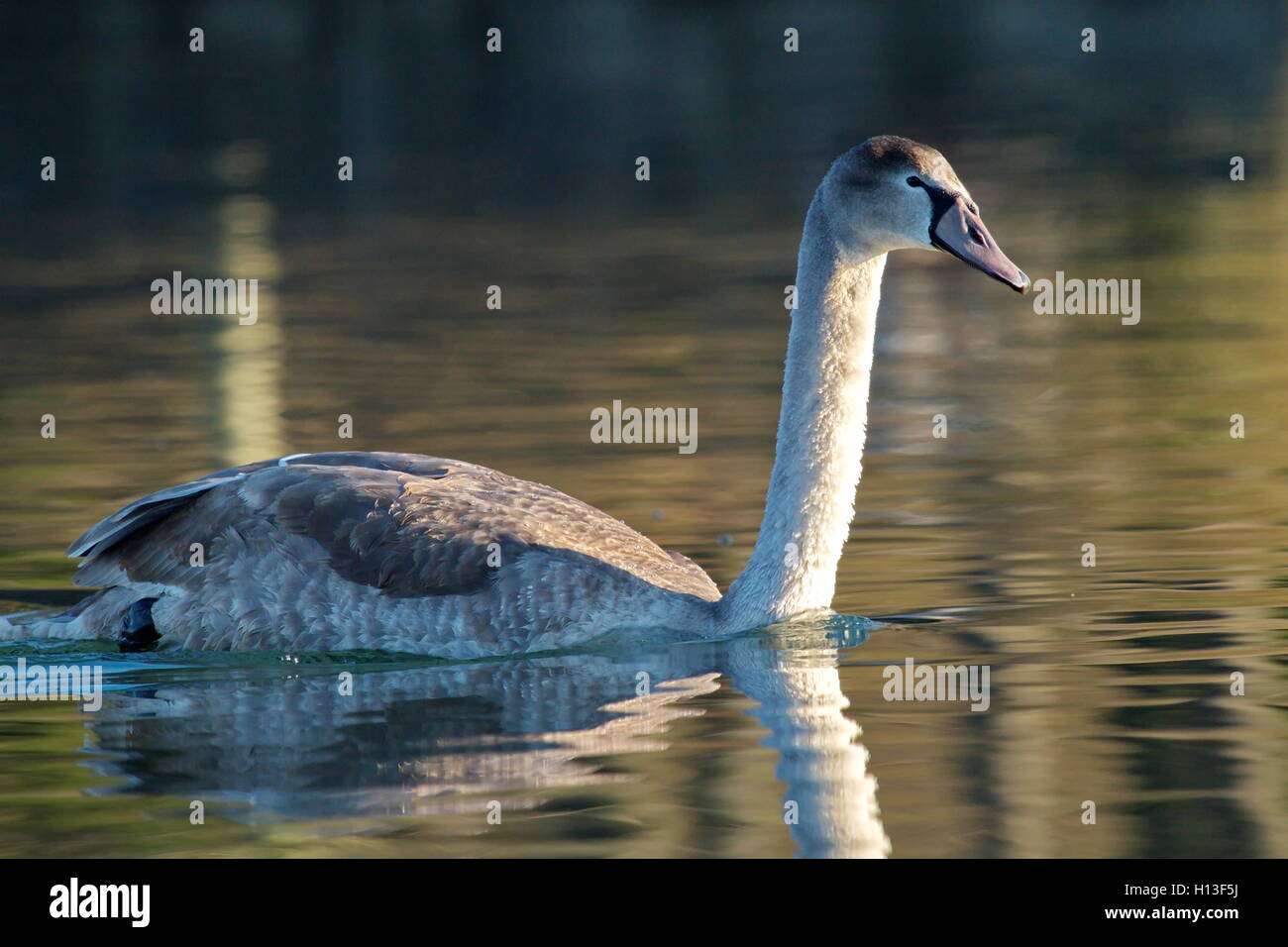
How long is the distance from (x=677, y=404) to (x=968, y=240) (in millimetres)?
7008

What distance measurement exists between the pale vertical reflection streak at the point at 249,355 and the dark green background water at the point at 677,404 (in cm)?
9

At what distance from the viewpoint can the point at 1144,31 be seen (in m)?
55.2

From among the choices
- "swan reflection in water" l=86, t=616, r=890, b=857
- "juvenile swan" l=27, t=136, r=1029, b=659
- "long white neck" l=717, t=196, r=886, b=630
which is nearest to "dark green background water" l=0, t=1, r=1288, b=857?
"swan reflection in water" l=86, t=616, r=890, b=857

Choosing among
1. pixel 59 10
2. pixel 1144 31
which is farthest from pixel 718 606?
pixel 59 10

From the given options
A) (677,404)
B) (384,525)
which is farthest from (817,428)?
(677,404)

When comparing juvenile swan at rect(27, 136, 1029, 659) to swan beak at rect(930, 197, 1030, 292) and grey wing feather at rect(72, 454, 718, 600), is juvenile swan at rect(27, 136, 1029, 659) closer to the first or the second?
grey wing feather at rect(72, 454, 718, 600)

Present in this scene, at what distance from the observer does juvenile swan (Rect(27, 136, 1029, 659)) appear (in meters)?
11.6

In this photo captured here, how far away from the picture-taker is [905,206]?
36.5 ft

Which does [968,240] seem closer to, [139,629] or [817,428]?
[817,428]

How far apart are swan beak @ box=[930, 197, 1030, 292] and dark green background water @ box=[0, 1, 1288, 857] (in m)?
1.85

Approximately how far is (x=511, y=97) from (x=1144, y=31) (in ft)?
55.5

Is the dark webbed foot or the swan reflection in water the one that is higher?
the dark webbed foot

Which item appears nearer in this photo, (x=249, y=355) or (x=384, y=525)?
(x=384, y=525)
